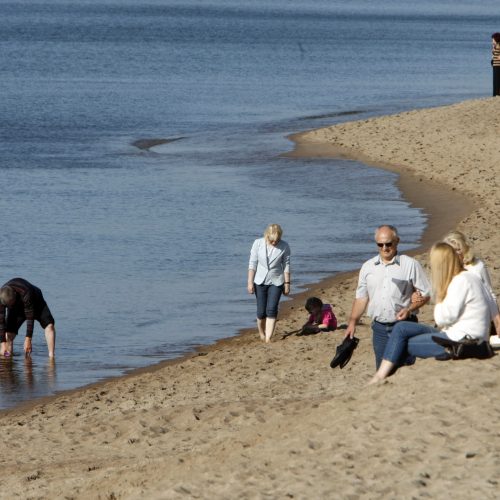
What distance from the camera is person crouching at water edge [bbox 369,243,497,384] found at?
→ 9211 mm

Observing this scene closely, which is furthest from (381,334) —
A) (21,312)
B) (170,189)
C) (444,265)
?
(170,189)

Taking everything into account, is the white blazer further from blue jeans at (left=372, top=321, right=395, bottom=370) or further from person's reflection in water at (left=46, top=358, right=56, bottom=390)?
blue jeans at (left=372, top=321, right=395, bottom=370)

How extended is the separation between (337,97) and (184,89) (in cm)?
765

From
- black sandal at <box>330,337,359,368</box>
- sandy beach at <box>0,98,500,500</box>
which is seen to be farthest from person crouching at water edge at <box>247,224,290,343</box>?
black sandal at <box>330,337,359,368</box>

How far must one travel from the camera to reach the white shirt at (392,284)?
9.98 metres

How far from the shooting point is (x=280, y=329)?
1509cm

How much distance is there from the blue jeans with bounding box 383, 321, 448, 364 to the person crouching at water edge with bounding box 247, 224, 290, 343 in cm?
391

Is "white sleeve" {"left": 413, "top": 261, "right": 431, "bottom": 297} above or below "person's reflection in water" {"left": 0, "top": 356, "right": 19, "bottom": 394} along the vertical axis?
above

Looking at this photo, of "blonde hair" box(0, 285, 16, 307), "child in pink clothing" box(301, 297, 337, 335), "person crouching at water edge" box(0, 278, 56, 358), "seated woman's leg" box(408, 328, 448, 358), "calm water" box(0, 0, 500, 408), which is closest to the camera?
"seated woman's leg" box(408, 328, 448, 358)

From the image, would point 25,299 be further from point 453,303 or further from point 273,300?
point 453,303

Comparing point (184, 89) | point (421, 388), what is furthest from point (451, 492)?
point (184, 89)

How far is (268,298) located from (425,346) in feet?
14.2

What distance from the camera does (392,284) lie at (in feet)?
32.7

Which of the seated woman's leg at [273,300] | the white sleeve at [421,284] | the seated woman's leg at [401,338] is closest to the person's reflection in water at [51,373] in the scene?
the seated woman's leg at [273,300]
